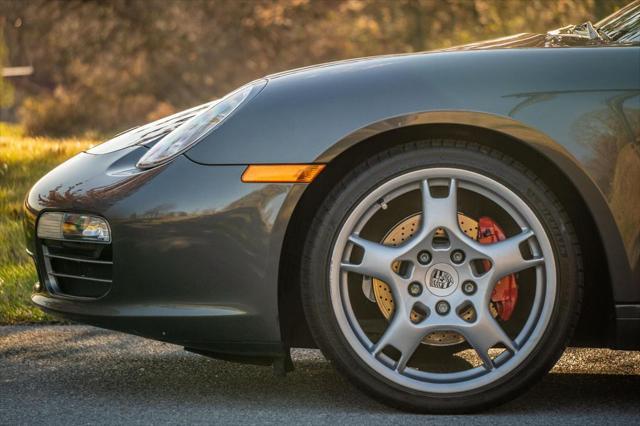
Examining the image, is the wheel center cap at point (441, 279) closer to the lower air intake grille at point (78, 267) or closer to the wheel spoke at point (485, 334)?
the wheel spoke at point (485, 334)

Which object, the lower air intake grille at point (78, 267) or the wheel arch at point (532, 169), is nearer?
the wheel arch at point (532, 169)

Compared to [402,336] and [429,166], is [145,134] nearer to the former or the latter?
[429,166]

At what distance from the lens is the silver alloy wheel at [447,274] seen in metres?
3.03

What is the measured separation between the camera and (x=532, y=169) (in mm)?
3072

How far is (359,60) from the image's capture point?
333 centimetres

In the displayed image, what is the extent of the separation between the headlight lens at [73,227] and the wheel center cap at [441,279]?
0.97m

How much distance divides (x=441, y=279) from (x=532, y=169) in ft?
1.38

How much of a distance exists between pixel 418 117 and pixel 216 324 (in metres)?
0.85

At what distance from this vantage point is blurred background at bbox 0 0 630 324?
65.8 feet

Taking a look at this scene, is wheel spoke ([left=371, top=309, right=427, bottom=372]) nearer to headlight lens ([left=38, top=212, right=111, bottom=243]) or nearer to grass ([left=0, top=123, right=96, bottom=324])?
headlight lens ([left=38, top=212, right=111, bottom=243])

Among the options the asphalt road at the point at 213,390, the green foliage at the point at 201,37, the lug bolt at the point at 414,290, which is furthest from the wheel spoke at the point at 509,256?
the green foliage at the point at 201,37

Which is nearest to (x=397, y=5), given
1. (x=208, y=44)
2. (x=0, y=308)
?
(x=208, y=44)

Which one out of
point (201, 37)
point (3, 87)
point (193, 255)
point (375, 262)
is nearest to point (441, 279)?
point (375, 262)

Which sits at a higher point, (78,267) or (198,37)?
(198,37)
